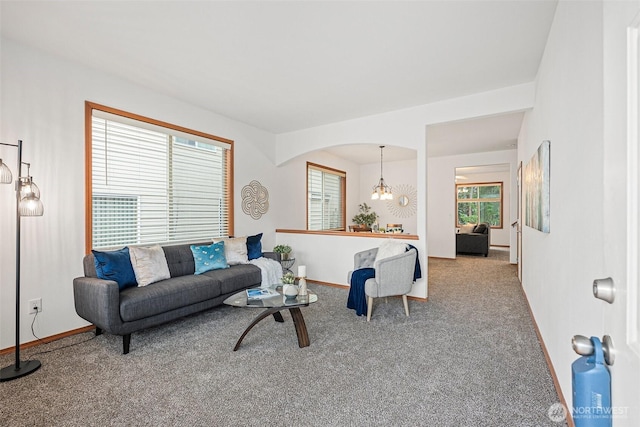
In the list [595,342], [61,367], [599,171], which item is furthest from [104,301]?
[599,171]

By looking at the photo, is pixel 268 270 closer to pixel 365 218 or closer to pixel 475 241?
pixel 365 218

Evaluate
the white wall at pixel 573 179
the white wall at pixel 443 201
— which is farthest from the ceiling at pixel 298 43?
the white wall at pixel 443 201

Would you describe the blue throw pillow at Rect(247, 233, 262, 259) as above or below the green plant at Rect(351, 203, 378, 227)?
below

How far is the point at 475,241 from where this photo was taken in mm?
8211

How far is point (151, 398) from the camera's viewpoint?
6.71 ft

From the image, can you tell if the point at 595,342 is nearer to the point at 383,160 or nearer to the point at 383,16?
the point at 383,16

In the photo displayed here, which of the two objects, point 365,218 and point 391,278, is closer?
point 391,278

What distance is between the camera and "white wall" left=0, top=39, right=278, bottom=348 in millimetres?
2736

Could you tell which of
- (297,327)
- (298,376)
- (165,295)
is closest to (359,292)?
(297,327)

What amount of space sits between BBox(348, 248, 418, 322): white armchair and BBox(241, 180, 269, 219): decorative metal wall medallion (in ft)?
8.14

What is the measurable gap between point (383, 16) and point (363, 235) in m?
3.10

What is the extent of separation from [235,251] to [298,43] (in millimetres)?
2759

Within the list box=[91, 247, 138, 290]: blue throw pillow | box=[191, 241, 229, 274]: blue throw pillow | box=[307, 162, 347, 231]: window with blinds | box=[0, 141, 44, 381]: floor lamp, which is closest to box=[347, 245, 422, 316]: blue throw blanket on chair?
box=[191, 241, 229, 274]: blue throw pillow

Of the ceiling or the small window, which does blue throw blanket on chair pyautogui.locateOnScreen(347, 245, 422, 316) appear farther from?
the small window
